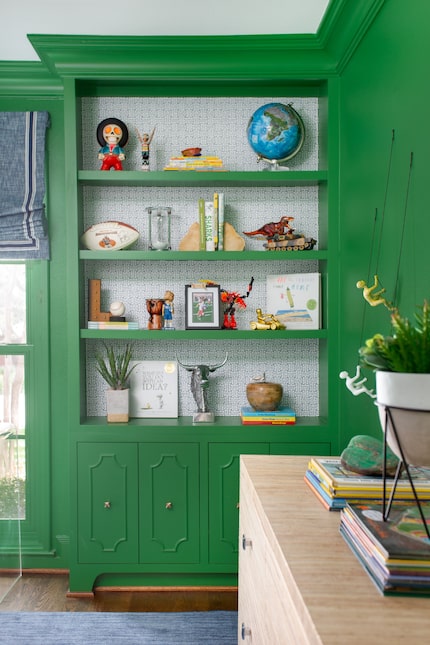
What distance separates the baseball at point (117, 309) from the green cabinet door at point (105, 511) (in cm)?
67

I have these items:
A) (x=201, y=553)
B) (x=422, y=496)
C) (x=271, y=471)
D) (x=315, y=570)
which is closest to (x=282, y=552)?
(x=315, y=570)

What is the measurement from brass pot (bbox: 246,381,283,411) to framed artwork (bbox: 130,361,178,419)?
16.6 inches

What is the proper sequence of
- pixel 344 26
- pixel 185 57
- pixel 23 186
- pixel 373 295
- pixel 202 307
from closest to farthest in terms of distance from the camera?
pixel 373 295 < pixel 344 26 < pixel 185 57 < pixel 202 307 < pixel 23 186

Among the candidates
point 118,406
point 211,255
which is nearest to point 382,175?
point 211,255

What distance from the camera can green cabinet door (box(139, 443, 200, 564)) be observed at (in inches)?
117

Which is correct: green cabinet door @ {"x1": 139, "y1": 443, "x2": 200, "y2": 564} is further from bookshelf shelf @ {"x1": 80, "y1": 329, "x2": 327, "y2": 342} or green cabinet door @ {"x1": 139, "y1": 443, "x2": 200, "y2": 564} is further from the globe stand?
the globe stand

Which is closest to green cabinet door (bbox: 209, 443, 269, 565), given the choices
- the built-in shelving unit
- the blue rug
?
the built-in shelving unit

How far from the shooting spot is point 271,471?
1.75 m

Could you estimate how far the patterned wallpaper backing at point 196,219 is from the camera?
321 cm

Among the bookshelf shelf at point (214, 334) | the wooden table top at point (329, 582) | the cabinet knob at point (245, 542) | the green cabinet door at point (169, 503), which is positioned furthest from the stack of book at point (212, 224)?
the wooden table top at point (329, 582)

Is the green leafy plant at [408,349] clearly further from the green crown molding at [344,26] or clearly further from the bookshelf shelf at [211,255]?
the bookshelf shelf at [211,255]

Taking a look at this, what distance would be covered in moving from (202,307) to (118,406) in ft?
2.15

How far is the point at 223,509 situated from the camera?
298cm

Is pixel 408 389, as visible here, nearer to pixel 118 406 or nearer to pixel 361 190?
pixel 361 190
